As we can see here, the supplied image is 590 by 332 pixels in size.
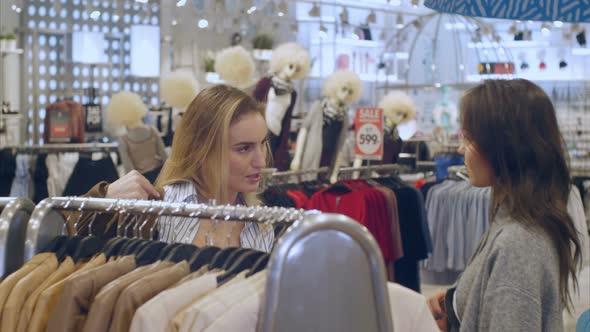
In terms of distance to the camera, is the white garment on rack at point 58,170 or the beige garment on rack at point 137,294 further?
the white garment on rack at point 58,170

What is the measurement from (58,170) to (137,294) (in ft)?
21.1

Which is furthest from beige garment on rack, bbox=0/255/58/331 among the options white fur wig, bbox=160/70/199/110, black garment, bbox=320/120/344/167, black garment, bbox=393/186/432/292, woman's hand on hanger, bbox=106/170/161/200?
white fur wig, bbox=160/70/199/110

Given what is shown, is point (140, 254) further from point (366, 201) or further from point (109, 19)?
point (109, 19)

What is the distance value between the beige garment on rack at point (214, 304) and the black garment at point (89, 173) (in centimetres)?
614

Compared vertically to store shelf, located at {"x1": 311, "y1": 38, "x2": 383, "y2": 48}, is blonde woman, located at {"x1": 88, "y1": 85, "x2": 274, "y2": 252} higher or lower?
lower

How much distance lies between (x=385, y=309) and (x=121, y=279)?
1.62 feet

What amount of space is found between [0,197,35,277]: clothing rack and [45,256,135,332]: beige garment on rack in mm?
290

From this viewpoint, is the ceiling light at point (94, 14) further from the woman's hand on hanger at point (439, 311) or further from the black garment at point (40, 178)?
the woman's hand on hanger at point (439, 311)

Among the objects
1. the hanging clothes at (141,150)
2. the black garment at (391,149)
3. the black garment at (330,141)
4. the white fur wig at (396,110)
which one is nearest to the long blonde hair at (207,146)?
the black garment at (330,141)

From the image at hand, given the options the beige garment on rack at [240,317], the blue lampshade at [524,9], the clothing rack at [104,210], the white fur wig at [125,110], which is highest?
the blue lampshade at [524,9]

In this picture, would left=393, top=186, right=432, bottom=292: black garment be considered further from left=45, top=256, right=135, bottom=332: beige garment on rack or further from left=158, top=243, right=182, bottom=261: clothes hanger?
left=45, top=256, right=135, bottom=332: beige garment on rack

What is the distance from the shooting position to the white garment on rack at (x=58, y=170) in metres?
7.43

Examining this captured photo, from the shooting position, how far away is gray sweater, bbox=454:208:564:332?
196 cm

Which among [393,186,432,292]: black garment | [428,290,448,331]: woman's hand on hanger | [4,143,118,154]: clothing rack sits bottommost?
[393,186,432,292]: black garment
